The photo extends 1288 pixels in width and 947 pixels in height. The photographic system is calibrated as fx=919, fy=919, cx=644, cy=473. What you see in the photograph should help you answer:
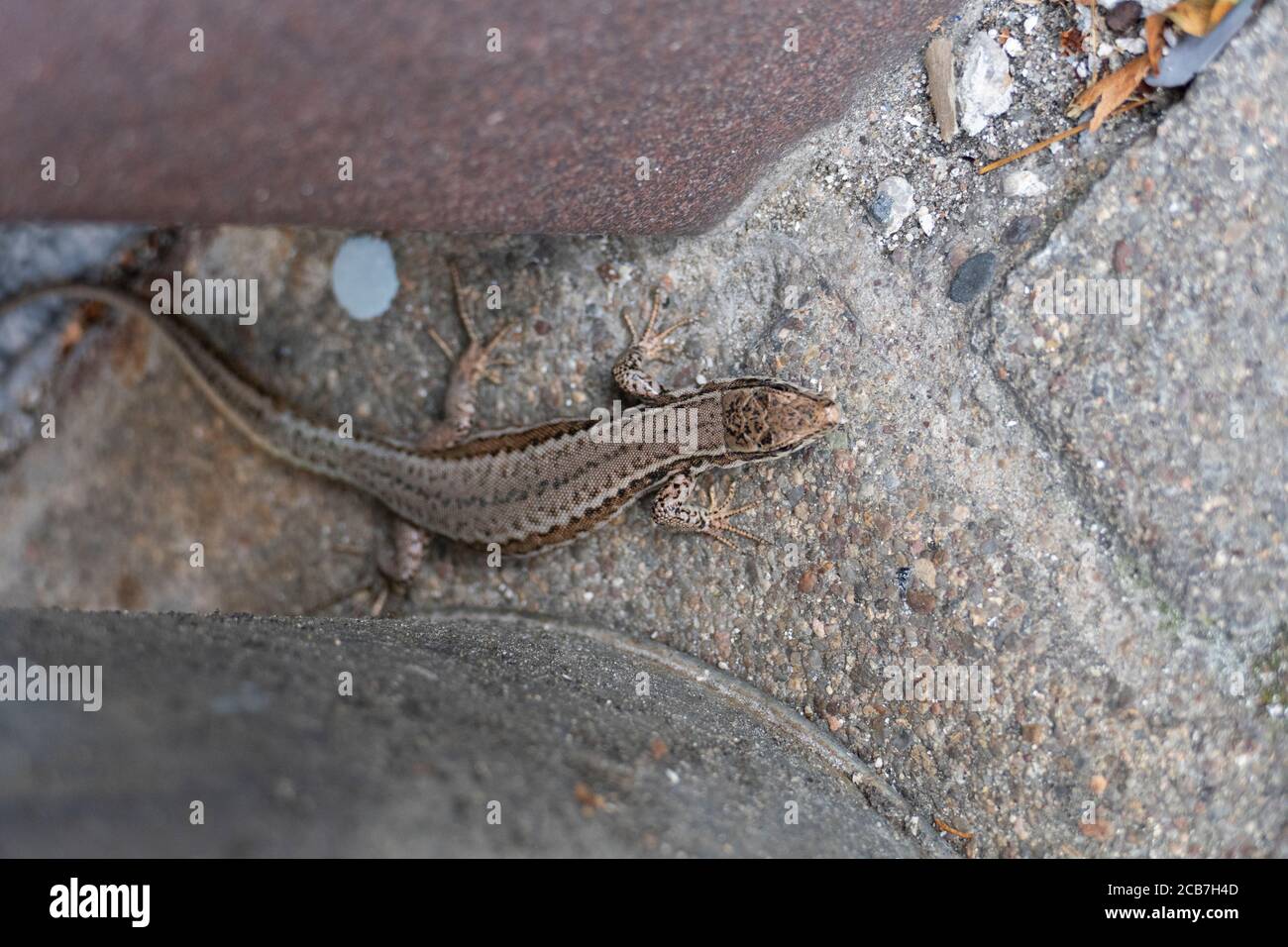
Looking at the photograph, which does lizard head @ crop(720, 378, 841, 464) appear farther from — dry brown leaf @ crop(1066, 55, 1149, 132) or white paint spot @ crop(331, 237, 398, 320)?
white paint spot @ crop(331, 237, 398, 320)

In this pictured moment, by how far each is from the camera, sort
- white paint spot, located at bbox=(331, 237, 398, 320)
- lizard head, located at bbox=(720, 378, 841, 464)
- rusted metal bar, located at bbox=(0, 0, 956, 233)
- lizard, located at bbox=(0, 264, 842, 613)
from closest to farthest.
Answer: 1. rusted metal bar, located at bbox=(0, 0, 956, 233)
2. lizard head, located at bbox=(720, 378, 841, 464)
3. lizard, located at bbox=(0, 264, 842, 613)
4. white paint spot, located at bbox=(331, 237, 398, 320)

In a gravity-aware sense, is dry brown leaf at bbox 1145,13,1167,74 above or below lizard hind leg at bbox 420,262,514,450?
above

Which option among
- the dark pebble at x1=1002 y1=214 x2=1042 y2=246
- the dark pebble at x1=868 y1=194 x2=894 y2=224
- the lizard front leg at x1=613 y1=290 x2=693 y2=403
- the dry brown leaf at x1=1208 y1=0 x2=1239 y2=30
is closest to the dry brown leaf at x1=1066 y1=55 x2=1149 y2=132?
the dry brown leaf at x1=1208 y1=0 x2=1239 y2=30

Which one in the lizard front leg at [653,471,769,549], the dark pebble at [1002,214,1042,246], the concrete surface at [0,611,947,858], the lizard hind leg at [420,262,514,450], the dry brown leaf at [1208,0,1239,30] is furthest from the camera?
the lizard hind leg at [420,262,514,450]

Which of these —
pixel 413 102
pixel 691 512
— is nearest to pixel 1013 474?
pixel 691 512
